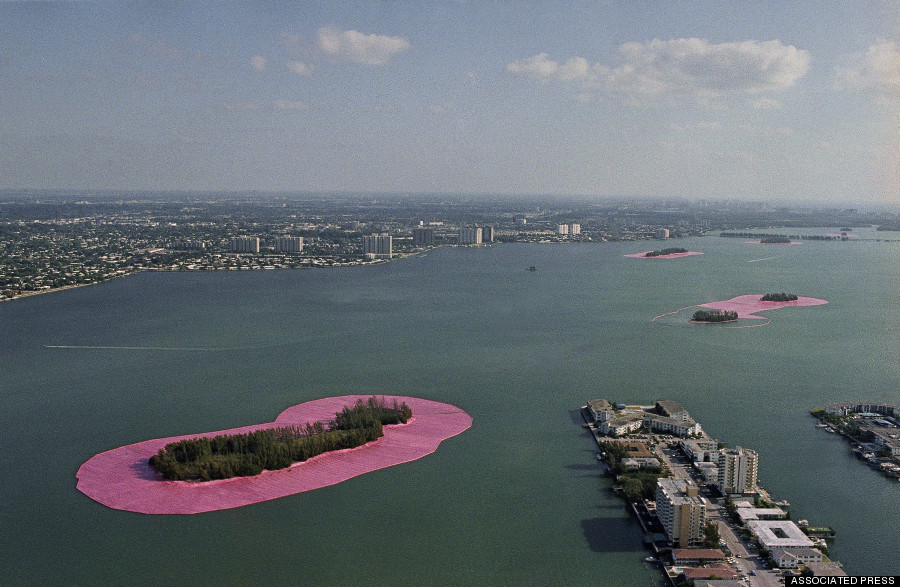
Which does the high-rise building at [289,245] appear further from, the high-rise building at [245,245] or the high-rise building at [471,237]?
the high-rise building at [471,237]

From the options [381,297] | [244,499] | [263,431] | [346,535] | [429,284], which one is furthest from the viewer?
[429,284]

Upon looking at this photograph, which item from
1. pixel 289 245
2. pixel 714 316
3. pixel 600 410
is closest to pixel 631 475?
pixel 600 410

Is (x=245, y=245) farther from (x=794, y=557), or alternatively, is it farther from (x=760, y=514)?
(x=794, y=557)

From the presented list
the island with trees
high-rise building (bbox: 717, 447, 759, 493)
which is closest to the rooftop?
high-rise building (bbox: 717, 447, 759, 493)

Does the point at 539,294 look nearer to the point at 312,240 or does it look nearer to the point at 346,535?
the point at 346,535

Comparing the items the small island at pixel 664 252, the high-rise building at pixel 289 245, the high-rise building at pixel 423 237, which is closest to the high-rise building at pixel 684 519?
the small island at pixel 664 252

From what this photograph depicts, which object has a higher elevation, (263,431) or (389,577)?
(263,431)

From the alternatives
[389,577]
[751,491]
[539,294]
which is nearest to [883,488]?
[751,491]
